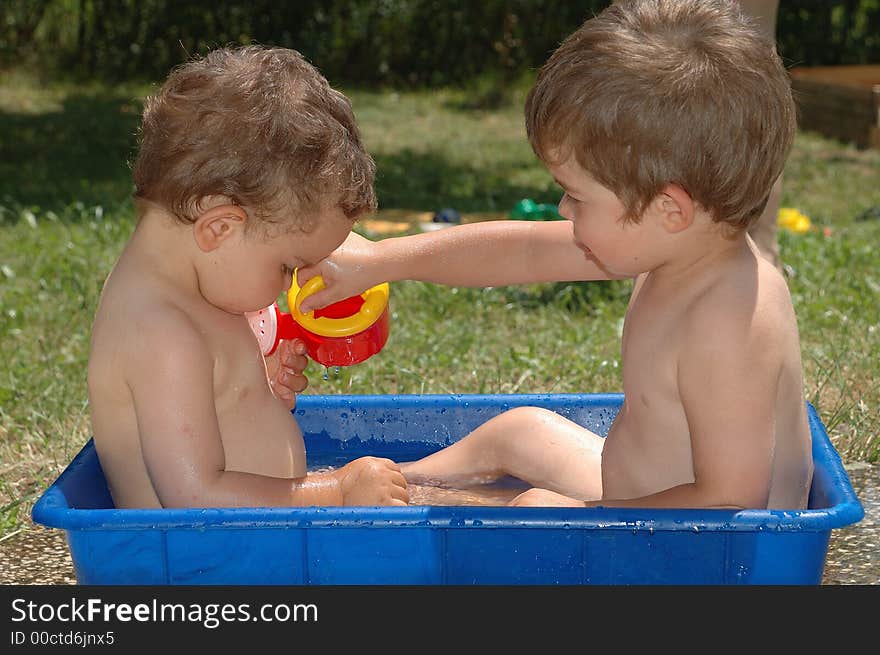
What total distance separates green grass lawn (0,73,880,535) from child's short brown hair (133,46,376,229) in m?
0.95

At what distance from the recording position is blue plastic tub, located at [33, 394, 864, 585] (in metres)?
1.83

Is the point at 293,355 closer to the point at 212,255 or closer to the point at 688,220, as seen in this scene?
the point at 212,255

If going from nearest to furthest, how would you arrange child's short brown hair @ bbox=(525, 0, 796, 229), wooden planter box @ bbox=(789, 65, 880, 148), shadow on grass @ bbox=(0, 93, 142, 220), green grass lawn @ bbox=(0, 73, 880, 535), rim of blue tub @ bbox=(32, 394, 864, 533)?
rim of blue tub @ bbox=(32, 394, 864, 533)
child's short brown hair @ bbox=(525, 0, 796, 229)
green grass lawn @ bbox=(0, 73, 880, 535)
shadow on grass @ bbox=(0, 93, 142, 220)
wooden planter box @ bbox=(789, 65, 880, 148)

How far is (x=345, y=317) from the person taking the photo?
2.62m

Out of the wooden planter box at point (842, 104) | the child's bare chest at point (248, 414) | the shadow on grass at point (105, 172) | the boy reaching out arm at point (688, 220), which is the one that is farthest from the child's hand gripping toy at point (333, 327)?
the wooden planter box at point (842, 104)

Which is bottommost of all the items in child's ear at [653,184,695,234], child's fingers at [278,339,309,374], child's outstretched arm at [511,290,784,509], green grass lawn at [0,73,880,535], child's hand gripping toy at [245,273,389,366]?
green grass lawn at [0,73,880,535]

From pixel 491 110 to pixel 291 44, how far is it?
1.99m

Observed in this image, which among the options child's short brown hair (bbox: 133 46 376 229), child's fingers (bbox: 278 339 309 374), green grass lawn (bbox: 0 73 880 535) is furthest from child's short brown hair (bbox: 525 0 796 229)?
green grass lawn (bbox: 0 73 880 535)

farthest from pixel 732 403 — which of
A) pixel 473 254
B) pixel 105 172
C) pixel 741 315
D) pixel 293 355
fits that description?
pixel 105 172

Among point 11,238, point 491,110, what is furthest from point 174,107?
point 491,110

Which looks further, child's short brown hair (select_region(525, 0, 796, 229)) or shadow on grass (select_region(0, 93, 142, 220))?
shadow on grass (select_region(0, 93, 142, 220))

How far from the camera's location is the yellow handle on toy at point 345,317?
2.57 metres

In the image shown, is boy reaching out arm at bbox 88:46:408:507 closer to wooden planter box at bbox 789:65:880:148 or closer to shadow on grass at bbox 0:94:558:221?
shadow on grass at bbox 0:94:558:221

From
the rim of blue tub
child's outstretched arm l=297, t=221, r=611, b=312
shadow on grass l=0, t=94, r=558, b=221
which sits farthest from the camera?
shadow on grass l=0, t=94, r=558, b=221
